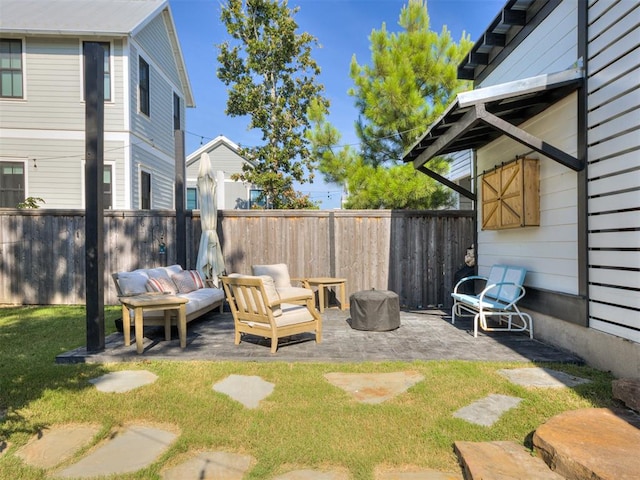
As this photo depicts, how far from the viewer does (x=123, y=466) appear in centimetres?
206

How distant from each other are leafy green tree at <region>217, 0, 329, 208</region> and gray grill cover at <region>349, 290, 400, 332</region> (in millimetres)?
8307

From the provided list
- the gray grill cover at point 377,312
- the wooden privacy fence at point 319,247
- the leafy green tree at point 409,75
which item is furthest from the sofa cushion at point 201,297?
the leafy green tree at point 409,75

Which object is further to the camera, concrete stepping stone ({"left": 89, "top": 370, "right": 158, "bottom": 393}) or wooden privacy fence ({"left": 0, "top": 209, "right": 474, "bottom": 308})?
wooden privacy fence ({"left": 0, "top": 209, "right": 474, "bottom": 308})

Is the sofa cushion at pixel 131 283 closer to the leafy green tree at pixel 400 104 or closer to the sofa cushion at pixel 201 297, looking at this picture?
the sofa cushion at pixel 201 297

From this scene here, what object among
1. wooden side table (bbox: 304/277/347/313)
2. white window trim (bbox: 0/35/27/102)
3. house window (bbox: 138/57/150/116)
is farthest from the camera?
house window (bbox: 138/57/150/116)

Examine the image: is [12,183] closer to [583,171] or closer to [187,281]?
[187,281]

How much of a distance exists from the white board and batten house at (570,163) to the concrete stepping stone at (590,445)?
1220 millimetres

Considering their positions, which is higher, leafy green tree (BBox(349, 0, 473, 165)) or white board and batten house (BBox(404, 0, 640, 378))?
leafy green tree (BBox(349, 0, 473, 165))

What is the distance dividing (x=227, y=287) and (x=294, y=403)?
1997 mm

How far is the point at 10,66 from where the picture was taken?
938cm

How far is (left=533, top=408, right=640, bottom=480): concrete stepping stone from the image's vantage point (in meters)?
1.76

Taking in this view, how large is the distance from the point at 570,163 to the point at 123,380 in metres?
4.61

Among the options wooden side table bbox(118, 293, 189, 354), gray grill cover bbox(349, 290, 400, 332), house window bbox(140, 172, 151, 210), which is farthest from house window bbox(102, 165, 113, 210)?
gray grill cover bbox(349, 290, 400, 332)

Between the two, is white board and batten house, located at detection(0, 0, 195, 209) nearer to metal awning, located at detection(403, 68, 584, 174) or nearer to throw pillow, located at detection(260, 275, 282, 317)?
throw pillow, located at detection(260, 275, 282, 317)
